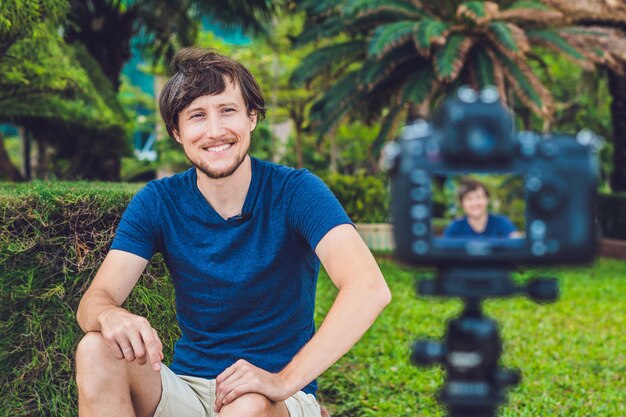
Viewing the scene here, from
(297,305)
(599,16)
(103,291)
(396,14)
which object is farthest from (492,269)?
(599,16)

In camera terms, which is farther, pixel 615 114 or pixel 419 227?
pixel 615 114

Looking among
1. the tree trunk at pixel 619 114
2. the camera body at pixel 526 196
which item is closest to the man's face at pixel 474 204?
the camera body at pixel 526 196

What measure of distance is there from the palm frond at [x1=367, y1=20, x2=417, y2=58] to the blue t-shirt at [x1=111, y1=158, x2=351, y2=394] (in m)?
8.61

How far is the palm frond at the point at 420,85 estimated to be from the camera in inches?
474

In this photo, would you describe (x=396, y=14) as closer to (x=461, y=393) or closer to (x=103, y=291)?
(x=103, y=291)

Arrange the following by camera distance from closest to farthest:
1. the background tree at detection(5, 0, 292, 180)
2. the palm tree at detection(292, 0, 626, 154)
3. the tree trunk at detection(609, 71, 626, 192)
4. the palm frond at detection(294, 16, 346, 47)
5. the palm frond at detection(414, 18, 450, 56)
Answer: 1. the background tree at detection(5, 0, 292, 180)
2. the palm frond at detection(414, 18, 450, 56)
3. the palm tree at detection(292, 0, 626, 154)
4. the palm frond at detection(294, 16, 346, 47)
5. the tree trunk at detection(609, 71, 626, 192)

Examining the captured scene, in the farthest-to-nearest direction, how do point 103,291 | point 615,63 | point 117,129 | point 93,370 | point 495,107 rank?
1. point 615,63
2. point 117,129
3. point 103,291
4. point 93,370
5. point 495,107

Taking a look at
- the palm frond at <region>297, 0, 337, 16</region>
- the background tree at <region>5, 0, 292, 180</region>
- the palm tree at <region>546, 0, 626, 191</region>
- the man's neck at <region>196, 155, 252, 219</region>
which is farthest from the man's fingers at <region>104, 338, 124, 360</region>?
the palm tree at <region>546, 0, 626, 191</region>

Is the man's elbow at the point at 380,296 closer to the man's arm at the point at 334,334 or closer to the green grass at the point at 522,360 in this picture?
the man's arm at the point at 334,334

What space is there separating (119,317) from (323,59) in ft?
36.6

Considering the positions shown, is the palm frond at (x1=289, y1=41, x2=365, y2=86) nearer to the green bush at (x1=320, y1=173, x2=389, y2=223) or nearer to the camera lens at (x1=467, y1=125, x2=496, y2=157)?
the green bush at (x1=320, y1=173, x2=389, y2=223)

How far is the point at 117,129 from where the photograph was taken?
10.3 m

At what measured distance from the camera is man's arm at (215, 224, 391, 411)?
81.2 inches

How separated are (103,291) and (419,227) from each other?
1.34 m
